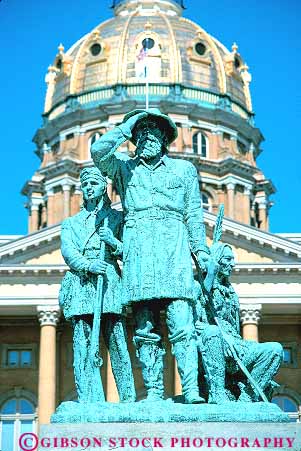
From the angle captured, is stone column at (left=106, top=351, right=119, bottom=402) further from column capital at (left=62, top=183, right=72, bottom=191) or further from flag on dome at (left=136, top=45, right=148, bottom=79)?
flag on dome at (left=136, top=45, right=148, bottom=79)

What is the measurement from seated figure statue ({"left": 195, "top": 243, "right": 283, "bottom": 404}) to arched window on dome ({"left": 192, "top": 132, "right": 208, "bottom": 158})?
213 ft

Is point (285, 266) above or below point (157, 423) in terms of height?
above

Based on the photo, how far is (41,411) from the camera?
150ft

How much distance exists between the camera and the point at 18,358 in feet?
170

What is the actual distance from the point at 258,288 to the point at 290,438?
39699 millimetres

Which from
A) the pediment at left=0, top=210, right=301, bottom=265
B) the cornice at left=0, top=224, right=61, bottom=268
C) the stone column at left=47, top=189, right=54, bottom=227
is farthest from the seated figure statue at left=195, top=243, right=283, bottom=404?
the stone column at left=47, top=189, right=54, bottom=227

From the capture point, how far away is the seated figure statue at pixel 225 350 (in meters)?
8.88

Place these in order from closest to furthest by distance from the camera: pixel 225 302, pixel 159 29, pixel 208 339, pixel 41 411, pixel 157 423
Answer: pixel 157 423 → pixel 208 339 → pixel 225 302 → pixel 41 411 → pixel 159 29

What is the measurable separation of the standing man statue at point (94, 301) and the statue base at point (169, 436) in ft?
3.14

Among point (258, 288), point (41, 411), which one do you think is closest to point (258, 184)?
point (258, 288)

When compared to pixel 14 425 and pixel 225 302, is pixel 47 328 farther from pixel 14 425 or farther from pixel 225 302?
pixel 225 302

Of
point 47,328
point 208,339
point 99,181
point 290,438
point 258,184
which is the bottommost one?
point 290,438

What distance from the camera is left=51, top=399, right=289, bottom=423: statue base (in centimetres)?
819

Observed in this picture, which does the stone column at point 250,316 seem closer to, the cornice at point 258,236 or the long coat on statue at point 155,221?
the cornice at point 258,236
